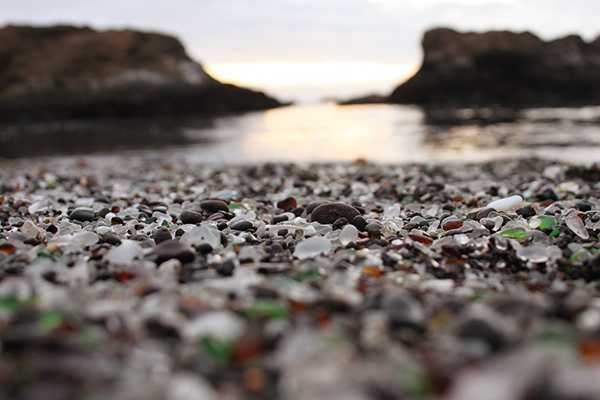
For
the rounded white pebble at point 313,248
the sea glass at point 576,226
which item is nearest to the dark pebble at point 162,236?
the rounded white pebble at point 313,248

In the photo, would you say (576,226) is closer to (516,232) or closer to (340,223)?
(516,232)

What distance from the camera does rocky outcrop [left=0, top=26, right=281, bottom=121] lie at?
4819 centimetres

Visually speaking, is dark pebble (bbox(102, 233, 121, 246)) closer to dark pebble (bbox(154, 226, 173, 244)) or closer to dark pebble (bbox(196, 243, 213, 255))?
dark pebble (bbox(154, 226, 173, 244))

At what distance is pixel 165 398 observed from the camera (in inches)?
43.9

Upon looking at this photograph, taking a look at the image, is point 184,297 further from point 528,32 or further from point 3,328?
point 528,32

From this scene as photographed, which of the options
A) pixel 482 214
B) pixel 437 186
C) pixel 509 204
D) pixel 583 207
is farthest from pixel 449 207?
pixel 437 186

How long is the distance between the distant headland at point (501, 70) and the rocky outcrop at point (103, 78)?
2439 cm

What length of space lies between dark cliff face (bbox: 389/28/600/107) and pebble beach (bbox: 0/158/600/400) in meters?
59.6

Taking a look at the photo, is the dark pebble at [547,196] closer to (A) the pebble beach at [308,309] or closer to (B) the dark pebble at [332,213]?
(A) the pebble beach at [308,309]

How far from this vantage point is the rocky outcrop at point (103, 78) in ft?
158

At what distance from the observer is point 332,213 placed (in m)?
3.34

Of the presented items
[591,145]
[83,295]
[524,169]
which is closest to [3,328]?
[83,295]

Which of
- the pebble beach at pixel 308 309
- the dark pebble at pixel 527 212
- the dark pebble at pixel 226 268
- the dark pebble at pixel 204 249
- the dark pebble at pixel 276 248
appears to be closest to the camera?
the pebble beach at pixel 308 309

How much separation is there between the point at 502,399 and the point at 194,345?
87 centimetres
